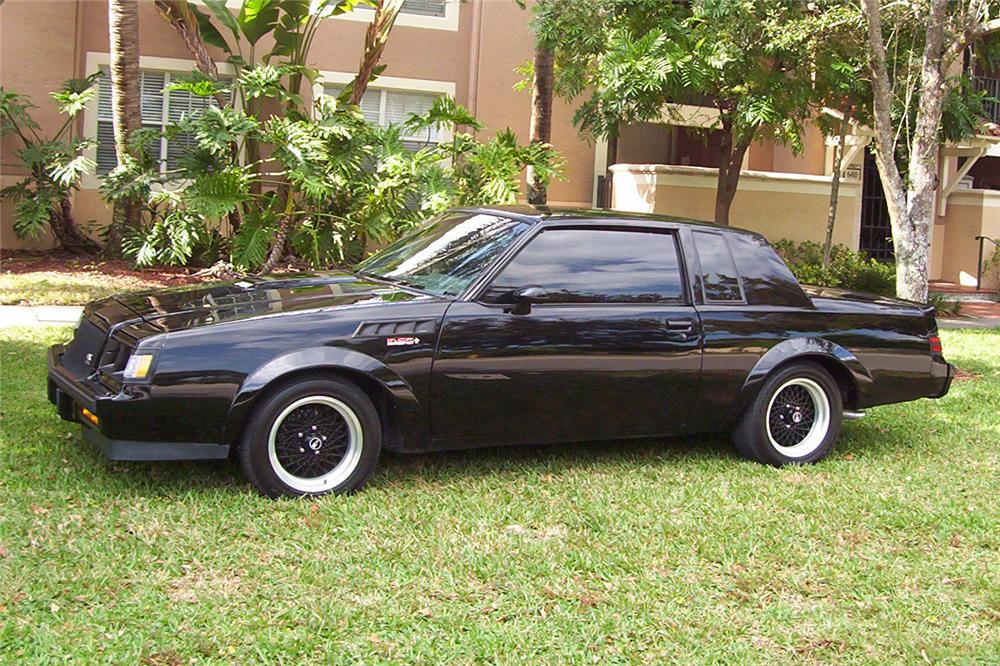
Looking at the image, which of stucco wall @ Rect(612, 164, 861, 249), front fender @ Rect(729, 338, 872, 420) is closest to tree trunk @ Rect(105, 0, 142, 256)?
stucco wall @ Rect(612, 164, 861, 249)

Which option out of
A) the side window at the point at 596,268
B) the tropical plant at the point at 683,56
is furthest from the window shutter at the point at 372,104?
the side window at the point at 596,268

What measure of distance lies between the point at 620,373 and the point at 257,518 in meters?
2.16

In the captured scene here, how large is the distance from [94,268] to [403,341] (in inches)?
375

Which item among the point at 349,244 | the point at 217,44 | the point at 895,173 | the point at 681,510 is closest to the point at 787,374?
the point at 681,510

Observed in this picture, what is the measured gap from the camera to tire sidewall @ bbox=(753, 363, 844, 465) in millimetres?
6555

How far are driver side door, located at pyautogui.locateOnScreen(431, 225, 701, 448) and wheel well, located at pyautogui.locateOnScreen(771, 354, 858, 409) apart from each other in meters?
0.74

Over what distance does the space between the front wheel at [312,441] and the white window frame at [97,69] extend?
36.8 feet

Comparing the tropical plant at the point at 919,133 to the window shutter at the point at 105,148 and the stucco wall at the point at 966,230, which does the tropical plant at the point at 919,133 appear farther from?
the stucco wall at the point at 966,230

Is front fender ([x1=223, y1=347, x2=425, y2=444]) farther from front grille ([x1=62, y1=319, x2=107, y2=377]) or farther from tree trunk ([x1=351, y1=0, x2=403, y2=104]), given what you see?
tree trunk ([x1=351, y1=0, x2=403, y2=104])

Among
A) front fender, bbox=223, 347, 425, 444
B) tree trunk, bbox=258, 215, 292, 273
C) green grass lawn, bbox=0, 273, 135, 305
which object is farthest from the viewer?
tree trunk, bbox=258, 215, 292, 273

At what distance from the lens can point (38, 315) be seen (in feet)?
35.5

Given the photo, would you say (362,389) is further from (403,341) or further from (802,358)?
(802,358)

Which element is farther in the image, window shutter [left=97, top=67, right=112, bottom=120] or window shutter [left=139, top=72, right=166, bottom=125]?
window shutter [left=139, top=72, right=166, bottom=125]

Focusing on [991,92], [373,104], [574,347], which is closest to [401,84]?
[373,104]
